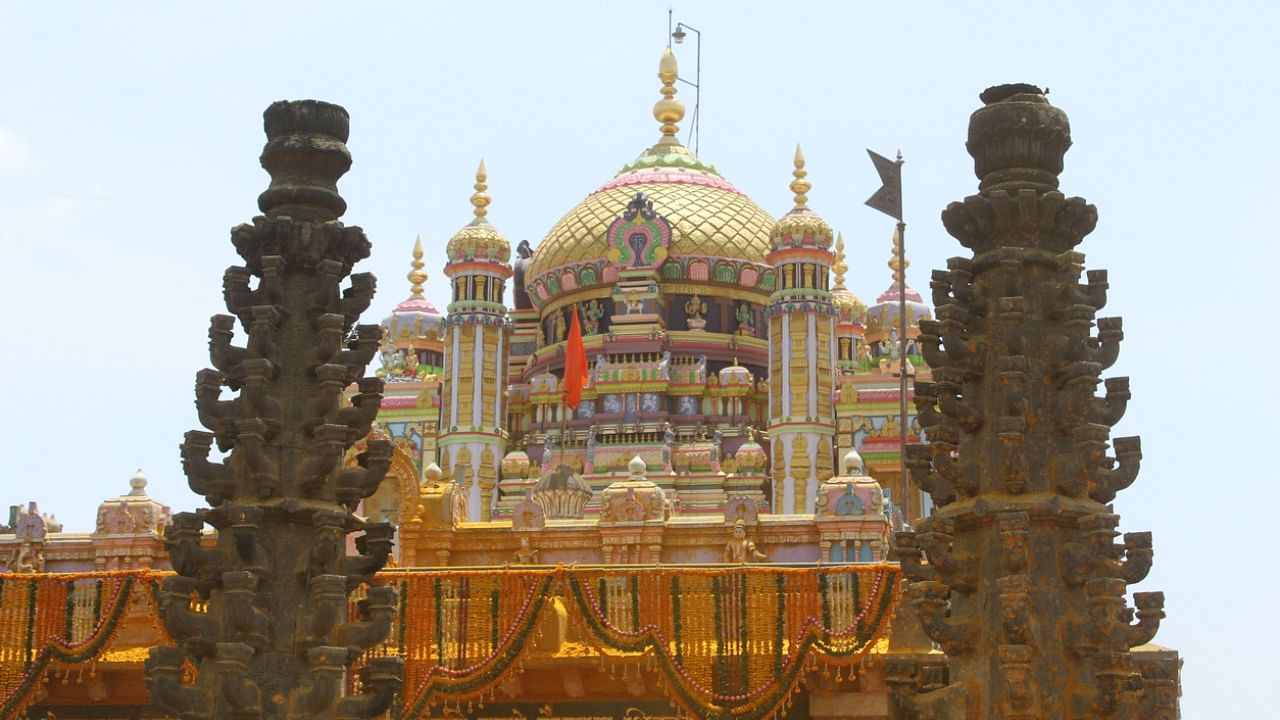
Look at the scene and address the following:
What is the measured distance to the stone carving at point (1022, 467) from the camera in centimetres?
1073

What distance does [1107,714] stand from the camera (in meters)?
10.7

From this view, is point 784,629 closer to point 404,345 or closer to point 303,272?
point 303,272

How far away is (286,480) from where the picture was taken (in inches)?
464

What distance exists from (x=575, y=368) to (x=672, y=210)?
26.7 feet

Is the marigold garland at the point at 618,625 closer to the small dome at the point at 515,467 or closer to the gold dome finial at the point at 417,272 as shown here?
the small dome at the point at 515,467

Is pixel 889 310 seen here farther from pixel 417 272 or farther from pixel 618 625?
pixel 618 625

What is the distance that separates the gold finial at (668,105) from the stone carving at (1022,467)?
163 feet

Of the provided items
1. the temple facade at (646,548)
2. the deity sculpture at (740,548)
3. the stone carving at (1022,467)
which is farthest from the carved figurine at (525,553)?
the stone carving at (1022,467)

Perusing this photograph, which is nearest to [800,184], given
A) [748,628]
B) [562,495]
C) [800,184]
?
[800,184]

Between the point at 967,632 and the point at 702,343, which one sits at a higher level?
the point at 702,343

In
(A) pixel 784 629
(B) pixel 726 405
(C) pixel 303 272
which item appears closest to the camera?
(C) pixel 303 272

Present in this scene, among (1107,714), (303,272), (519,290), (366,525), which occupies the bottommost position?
(1107,714)

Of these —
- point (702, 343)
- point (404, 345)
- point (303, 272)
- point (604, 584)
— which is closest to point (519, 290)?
point (404, 345)

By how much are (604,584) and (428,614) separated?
208 centimetres
